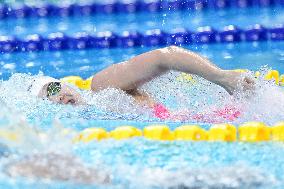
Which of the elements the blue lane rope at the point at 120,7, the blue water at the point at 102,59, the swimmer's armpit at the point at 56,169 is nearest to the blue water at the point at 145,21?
the blue lane rope at the point at 120,7

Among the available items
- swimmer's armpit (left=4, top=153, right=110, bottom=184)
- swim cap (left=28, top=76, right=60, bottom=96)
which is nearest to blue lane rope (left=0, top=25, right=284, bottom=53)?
swim cap (left=28, top=76, right=60, bottom=96)

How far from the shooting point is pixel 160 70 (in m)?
3.03

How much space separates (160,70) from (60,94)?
520 mm

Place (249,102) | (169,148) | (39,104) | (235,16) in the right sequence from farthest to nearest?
1. (235,16)
2. (39,104)
3. (249,102)
4. (169,148)

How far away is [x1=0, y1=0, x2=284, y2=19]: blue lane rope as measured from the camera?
6938 millimetres

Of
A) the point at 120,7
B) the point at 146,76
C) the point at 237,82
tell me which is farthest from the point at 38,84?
the point at 120,7

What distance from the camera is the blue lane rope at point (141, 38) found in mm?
5652

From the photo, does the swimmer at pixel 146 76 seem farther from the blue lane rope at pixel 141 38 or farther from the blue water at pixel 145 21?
the blue water at pixel 145 21

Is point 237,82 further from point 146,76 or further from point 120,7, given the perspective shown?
point 120,7

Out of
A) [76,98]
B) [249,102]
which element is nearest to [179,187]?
[249,102]

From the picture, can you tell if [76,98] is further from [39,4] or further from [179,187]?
[39,4]

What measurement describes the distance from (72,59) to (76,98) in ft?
8.04

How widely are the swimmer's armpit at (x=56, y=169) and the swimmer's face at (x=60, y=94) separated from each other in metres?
1.22

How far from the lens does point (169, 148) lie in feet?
7.43
